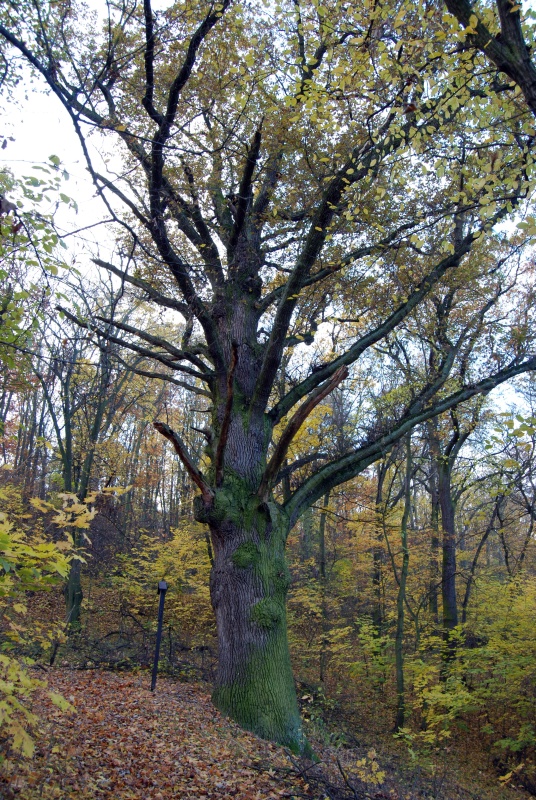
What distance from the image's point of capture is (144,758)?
412cm

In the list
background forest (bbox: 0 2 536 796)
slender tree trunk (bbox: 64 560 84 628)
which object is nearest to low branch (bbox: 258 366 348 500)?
background forest (bbox: 0 2 536 796)

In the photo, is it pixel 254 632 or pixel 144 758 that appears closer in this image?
pixel 144 758

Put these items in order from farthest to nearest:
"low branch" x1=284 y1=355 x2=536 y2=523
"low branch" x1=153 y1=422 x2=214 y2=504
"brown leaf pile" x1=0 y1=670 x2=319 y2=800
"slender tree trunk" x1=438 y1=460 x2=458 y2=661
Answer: "slender tree trunk" x1=438 y1=460 x2=458 y2=661 → "low branch" x1=284 y1=355 x2=536 y2=523 → "low branch" x1=153 y1=422 x2=214 y2=504 → "brown leaf pile" x1=0 y1=670 x2=319 y2=800

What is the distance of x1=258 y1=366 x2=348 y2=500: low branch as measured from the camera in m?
5.55

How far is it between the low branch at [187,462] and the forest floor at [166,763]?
7.67ft

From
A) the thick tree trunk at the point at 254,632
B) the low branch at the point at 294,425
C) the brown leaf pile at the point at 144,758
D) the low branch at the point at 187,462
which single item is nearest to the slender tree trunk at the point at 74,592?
the brown leaf pile at the point at 144,758

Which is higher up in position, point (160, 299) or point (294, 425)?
point (160, 299)

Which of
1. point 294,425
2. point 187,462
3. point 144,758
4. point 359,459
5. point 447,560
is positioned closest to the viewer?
point 144,758

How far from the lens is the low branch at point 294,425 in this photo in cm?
555

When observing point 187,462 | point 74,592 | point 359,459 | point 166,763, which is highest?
point 359,459

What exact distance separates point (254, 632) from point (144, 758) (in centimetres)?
188

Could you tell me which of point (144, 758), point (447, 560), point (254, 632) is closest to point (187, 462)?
point (254, 632)

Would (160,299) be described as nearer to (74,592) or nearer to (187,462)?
(187,462)

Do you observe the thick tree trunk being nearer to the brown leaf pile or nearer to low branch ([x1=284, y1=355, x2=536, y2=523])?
the brown leaf pile
